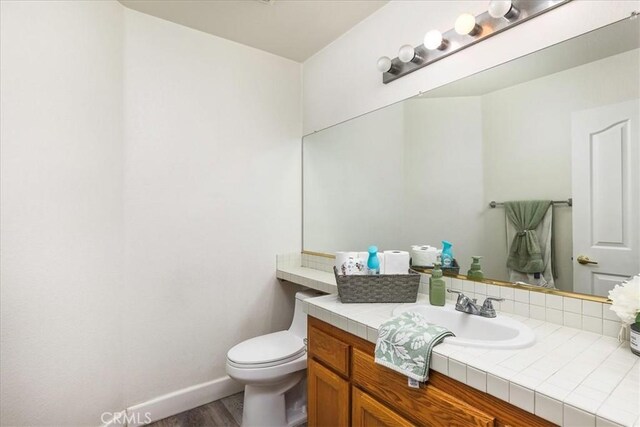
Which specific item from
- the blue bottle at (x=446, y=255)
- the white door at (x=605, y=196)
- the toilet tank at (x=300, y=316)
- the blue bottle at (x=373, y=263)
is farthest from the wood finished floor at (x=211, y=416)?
the white door at (x=605, y=196)

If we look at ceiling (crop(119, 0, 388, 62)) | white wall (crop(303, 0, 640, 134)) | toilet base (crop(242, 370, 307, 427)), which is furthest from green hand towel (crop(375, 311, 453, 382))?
ceiling (crop(119, 0, 388, 62))

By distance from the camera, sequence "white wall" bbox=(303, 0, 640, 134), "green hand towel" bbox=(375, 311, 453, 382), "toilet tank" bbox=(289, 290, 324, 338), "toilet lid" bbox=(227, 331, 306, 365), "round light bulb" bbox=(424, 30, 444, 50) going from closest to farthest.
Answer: "green hand towel" bbox=(375, 311, 453, 382)
"white wall" bbox=(303, 0, 640, 134)
"round light bulb" bbox=(424, 30, 444, 50)
"toilet lid" bbox=(227, 331, 306, 365)
"toilet tank" bbox=(289, 290, 324, 338)

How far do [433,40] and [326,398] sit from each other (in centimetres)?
168

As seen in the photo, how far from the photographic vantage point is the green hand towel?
3.13ft

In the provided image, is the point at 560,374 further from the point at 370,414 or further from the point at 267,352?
the point at 267,352

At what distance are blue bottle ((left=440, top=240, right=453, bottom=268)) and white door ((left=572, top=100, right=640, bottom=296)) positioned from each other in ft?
1.59

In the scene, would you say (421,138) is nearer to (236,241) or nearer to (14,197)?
(236,241)

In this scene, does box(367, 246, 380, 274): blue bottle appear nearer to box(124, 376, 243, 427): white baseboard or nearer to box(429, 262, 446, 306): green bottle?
box(429, 262, 446, 306): green bottle

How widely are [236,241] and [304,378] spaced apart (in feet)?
3.25

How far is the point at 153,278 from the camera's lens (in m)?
1.93

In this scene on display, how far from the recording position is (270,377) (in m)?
1.71

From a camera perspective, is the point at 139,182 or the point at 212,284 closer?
the point at 139,182

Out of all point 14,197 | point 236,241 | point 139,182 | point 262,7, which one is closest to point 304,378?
point 236,241

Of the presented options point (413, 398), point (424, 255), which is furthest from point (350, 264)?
point (413, 398)
